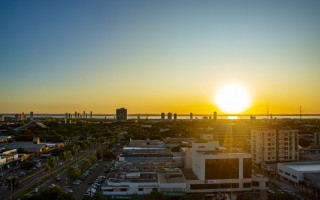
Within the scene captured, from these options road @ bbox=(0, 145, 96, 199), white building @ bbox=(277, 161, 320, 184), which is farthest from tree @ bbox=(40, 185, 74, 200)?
white building @ bbox=(277, 161, 320, 184)

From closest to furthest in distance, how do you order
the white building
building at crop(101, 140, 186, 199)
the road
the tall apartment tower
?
1. building at crop(101, 140, 186, 199)
2. the road
3. the white building
4. the tall apartment tower

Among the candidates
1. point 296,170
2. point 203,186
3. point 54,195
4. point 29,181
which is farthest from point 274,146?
point 29,181

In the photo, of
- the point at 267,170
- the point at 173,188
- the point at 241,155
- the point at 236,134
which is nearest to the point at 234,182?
the point at 241,155

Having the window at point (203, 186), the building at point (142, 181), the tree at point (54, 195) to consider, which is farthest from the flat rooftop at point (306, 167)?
the tree at point (54, 195)

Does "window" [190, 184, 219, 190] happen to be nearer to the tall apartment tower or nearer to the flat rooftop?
the flat rooftop

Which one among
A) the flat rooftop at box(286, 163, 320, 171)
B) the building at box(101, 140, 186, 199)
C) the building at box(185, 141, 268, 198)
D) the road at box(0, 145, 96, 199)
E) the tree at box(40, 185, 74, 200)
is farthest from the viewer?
the flat rooftop at box(286, 163, 320, 171)

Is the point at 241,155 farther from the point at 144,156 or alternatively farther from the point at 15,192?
the point at 15,192

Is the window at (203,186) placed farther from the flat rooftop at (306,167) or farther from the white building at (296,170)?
the flat rooftop at (306,167)

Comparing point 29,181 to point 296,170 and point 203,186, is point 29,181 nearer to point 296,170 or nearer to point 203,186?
point 203,186
